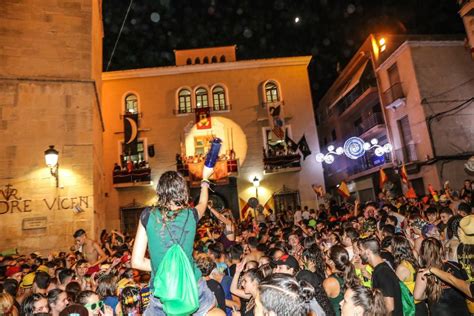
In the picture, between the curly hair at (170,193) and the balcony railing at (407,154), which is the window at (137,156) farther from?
the curly hair at (170,193)

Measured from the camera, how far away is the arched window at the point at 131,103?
23.7m

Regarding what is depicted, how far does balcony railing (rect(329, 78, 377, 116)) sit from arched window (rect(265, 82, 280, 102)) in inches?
283

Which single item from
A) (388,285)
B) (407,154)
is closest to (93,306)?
(388,285)

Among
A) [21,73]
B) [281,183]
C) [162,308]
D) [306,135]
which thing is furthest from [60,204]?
[306,135]

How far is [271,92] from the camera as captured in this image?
2427cm

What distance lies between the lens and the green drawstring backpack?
7.80ft

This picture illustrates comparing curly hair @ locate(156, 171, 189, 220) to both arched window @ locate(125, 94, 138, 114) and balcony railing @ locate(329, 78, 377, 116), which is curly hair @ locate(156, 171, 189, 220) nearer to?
arched window @ locate(125, 94, 138, 114)

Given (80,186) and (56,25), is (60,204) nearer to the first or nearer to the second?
(80,186)

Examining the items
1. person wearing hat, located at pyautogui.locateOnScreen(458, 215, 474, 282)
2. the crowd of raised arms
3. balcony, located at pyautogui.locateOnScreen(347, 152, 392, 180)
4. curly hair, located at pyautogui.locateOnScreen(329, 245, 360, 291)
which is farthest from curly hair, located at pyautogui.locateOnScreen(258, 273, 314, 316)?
balcony, located at pyautogui.locateOnScreen(347, 152, 392, 180)

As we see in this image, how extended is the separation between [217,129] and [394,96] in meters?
12.1

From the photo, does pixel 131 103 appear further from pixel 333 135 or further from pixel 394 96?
pixel 333 135

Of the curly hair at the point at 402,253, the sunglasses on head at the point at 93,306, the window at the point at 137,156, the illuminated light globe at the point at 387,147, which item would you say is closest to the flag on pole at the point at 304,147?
the illuminated light globe at the point at 387,147

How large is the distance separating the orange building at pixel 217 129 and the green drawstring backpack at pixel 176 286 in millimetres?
19153

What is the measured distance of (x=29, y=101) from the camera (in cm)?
1226
